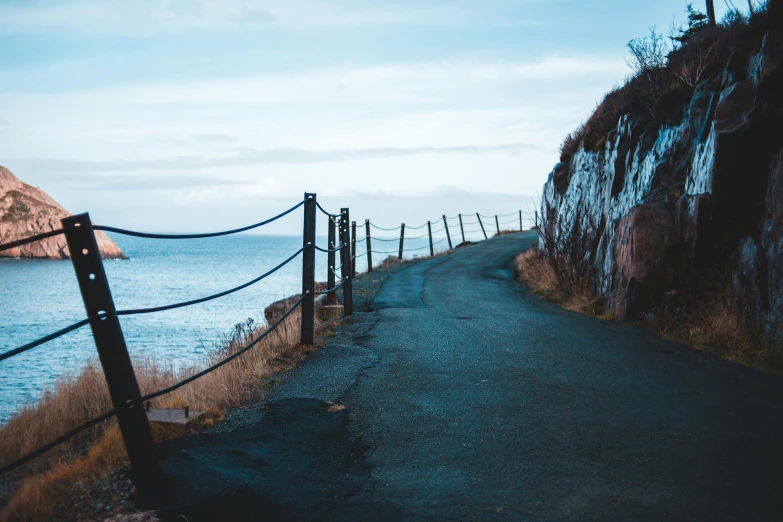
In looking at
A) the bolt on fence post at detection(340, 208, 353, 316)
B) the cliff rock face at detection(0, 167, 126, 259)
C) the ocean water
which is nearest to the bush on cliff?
the bolt on fence post at detection(340, 208, 353, 316)

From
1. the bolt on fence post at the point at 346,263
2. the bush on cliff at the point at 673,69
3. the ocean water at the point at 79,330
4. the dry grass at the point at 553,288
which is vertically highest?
the bush on cliff at the point at 673,69

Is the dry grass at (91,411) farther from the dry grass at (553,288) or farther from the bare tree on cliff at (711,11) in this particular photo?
the bare tree on cliff at (711,11)

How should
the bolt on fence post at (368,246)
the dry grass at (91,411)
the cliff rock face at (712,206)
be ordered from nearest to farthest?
the dry grass at (91,411)
the cliff rock face at (712,206)
the bolt on fence post at (368,246)

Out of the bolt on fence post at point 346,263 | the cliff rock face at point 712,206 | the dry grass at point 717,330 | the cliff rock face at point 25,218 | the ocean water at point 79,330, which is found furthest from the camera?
the cliff rock face at point 25,218

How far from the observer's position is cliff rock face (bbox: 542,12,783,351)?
787 centimetres

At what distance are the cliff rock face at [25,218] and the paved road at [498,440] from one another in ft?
269

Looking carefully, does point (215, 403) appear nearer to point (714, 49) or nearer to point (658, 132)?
point (658, 132)

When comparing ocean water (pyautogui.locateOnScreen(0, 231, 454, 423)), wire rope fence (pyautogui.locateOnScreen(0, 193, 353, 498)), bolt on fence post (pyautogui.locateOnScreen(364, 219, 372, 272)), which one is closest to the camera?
wire rope fence (pyautogui.locateOnScreen(0, 193, 353, 498))

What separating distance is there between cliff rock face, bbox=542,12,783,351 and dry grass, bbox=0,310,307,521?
5.35 metres

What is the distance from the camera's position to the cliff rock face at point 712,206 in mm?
7867

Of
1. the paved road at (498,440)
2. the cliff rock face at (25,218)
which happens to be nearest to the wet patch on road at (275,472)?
the paved road at (498,440)

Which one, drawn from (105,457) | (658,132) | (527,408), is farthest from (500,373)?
(658,132)

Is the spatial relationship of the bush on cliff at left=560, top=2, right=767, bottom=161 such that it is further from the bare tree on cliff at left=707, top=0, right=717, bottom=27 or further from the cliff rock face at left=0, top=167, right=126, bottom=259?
the cliff rock face at left=0, top=167, right=126, bottom=259

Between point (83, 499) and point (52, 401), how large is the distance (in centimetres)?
630
